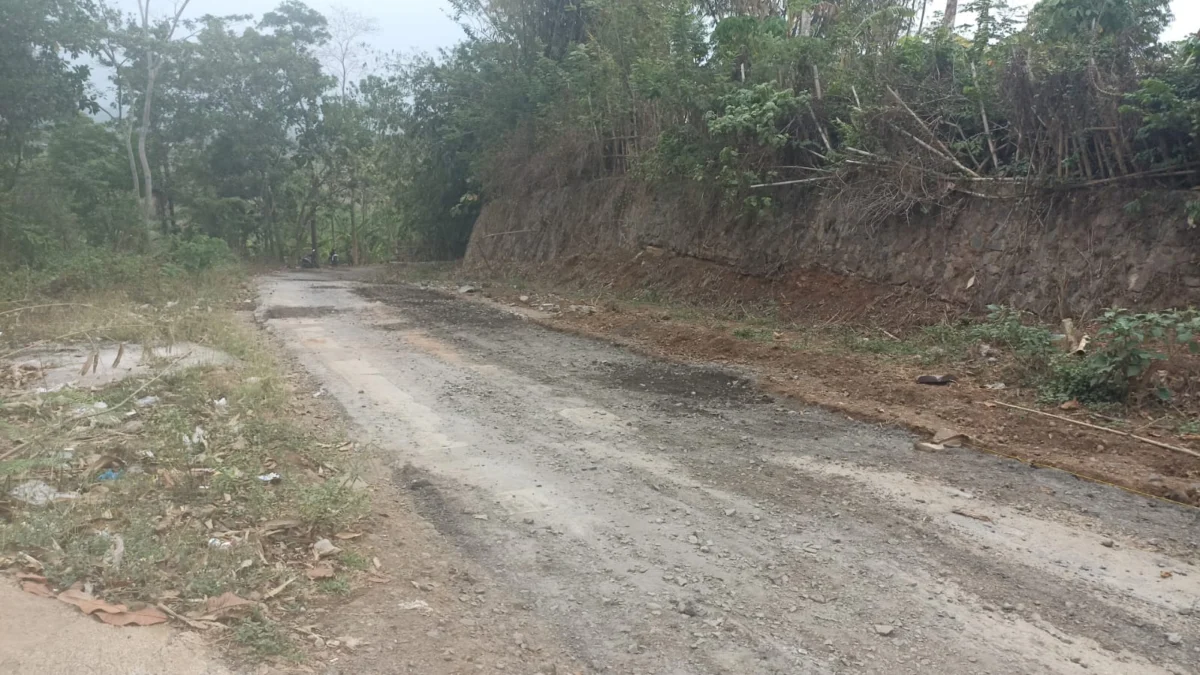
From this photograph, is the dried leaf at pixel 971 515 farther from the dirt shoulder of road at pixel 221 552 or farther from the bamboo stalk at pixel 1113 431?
the dirt shoulder of road at pixel 221 552

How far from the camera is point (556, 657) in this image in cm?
334

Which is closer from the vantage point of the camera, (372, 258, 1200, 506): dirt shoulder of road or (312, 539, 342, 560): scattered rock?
(312, 539, 342, 560): scattered rock

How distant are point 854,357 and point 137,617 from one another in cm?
749

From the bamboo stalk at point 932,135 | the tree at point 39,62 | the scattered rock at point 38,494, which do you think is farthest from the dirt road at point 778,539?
the tree at point 39,62

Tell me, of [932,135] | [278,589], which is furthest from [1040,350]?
[278,589]

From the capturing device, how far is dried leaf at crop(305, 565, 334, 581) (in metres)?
3.95

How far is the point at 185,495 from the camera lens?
4723 millimetres

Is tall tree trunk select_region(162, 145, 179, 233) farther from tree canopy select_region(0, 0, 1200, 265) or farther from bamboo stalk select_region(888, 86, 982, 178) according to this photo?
bamboo stalk select_region(888, 86, 982, 178)

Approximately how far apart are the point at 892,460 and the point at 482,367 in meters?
5.14

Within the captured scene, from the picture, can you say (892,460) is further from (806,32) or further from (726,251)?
(806,32)

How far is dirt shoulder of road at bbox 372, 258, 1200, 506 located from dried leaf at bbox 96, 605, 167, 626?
17.8 feet

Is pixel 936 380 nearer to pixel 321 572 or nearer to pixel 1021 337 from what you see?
pixel 1021 337

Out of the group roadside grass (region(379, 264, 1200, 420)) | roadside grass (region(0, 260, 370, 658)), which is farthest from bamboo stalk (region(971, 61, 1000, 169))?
roadside grass (region(0, 260, 370, 658))

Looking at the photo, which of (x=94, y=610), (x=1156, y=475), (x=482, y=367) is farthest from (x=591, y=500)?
(x=482, y=367)
